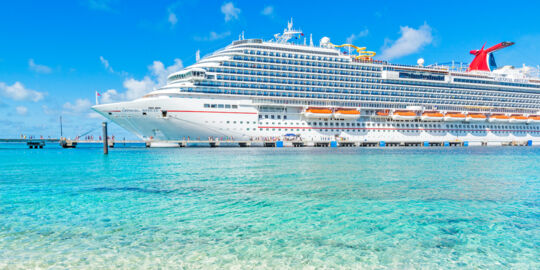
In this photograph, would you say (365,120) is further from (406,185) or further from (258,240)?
(258,240)

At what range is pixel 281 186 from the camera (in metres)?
14.2

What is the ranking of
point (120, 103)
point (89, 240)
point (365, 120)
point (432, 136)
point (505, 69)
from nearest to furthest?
point (89, 240), point (120, 103), point (365, 120), point (432, 136), point (505, 69)

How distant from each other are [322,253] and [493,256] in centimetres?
337

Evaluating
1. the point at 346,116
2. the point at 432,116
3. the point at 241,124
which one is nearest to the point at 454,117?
the point at 432,116

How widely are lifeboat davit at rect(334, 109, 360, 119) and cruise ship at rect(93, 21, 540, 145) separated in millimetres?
174

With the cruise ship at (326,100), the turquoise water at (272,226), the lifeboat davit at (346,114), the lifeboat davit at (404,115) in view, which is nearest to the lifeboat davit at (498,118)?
the cruise ship at (326,100)

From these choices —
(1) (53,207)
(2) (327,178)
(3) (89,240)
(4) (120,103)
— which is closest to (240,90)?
(4) (120,103)

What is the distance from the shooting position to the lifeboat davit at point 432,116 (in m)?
61.7

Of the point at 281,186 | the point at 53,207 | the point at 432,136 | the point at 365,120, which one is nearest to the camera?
the point at 53,207

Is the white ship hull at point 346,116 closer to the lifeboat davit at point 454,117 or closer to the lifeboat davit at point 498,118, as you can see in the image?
the lifeboat davit at point 454,117

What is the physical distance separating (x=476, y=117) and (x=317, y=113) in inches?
1468

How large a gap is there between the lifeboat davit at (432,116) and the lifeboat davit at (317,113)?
21.0 metres

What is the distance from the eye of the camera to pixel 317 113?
174ft

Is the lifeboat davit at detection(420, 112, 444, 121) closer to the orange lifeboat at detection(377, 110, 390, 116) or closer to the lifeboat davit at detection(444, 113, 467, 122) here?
the lifeboat davit at detection(444, 113, 467, 122)
